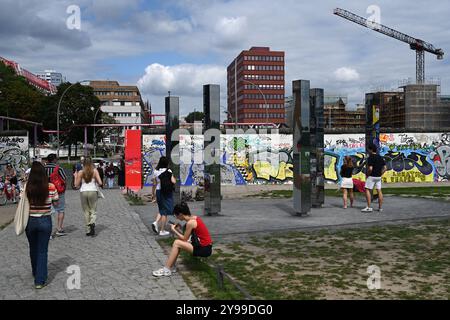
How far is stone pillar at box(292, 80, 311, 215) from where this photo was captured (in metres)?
12.3

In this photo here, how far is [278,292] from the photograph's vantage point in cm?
561

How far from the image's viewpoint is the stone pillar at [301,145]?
1226 cm

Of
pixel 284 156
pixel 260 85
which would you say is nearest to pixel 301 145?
pixel 284 156

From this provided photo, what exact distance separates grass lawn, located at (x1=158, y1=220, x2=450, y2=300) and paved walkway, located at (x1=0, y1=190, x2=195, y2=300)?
1.59ft

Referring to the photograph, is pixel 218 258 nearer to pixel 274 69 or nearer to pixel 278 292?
pixel 278 292

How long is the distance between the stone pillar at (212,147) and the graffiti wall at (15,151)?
1359 cm

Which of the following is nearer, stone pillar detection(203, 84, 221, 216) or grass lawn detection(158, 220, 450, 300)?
grass lawn detection(158, 220, 450, 300)

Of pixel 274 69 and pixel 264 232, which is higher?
pixel 274 69

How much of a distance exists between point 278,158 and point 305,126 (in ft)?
40.9

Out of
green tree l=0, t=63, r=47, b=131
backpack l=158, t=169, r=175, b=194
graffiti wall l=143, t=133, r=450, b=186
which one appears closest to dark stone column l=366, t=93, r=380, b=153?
graffiti wall l=143, t=133, r=450, b=186

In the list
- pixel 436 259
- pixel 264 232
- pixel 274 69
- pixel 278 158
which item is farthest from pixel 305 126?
pixel 274 69

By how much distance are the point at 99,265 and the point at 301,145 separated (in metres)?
6.95

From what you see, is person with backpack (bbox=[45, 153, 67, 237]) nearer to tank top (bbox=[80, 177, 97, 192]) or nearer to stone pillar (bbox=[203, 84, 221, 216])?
tank top (bbox=[80, 177, 97, 192])
